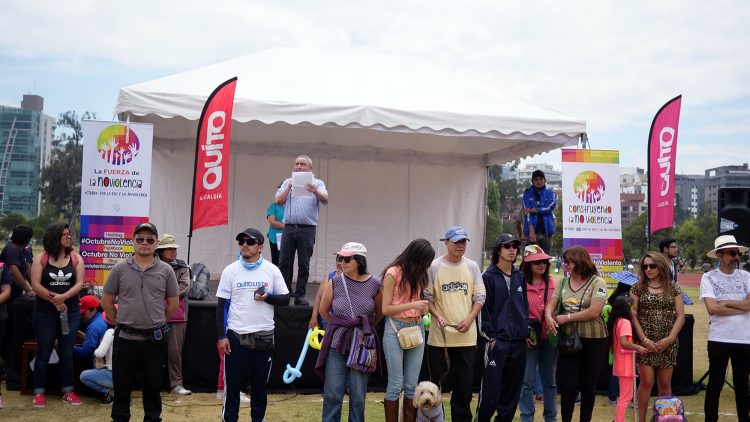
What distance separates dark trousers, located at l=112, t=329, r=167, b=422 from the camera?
4953 mm

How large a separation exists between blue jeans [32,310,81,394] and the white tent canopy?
270cm

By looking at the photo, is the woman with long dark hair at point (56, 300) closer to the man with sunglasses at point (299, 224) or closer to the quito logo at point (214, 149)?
the quito logo at point (214, 149)

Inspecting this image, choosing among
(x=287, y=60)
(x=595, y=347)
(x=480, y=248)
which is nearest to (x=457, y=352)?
(x=595, y=347)

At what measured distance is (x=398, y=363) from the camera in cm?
507

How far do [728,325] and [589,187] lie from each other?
95.7 inches

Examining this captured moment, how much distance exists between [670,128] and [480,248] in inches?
167

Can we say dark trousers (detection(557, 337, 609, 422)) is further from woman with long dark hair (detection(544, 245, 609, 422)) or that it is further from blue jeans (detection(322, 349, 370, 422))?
blue jeans (detection(322, 349, 370, 422))

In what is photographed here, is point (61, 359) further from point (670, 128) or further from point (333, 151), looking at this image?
point (670, 128)

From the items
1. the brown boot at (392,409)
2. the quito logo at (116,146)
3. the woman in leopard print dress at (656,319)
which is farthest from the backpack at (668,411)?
the quito logo at (116,146)

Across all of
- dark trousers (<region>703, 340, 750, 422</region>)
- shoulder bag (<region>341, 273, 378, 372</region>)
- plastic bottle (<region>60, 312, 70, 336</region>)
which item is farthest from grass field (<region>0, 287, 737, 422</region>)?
shoulder bag (<region>341, 273, 378, 372</region>)

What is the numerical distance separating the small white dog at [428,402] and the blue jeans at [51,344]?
3155mm

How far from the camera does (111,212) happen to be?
7.32m

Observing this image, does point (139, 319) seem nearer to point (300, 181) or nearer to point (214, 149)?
point (300, 181)

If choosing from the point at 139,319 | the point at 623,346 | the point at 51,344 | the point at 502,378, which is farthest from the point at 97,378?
the point at 623,346
